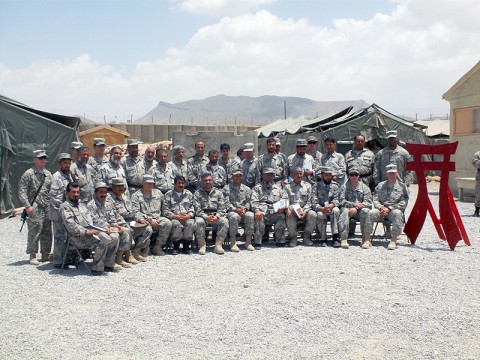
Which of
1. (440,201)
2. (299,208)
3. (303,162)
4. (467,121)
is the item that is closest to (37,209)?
(299,208)

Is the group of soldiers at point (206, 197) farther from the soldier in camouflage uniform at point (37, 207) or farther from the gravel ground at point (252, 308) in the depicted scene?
the gravel ground at point (252, 308)

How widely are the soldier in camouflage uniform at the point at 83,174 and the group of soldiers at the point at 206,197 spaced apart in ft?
0.06

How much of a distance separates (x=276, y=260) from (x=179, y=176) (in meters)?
2.10

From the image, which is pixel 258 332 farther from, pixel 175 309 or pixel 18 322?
pixel 18 322

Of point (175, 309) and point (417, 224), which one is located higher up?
point (417, 224)

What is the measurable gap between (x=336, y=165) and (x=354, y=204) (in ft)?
2.98

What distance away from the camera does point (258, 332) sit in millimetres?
4613

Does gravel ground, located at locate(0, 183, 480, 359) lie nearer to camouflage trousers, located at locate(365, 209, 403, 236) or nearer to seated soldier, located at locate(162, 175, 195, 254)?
seated soldier, located at locate(162, 175, 195, 254)

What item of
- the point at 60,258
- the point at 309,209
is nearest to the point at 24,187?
the point at 60,258

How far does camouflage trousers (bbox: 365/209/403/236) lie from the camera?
852 centimetres

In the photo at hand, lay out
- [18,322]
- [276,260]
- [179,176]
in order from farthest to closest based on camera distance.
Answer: [179,176] < [276,260] < [18,322]

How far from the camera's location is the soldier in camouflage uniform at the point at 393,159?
9281 mm

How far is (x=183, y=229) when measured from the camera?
819 centimetres

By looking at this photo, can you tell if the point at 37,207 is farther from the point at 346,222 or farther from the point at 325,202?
the point at 346,222
